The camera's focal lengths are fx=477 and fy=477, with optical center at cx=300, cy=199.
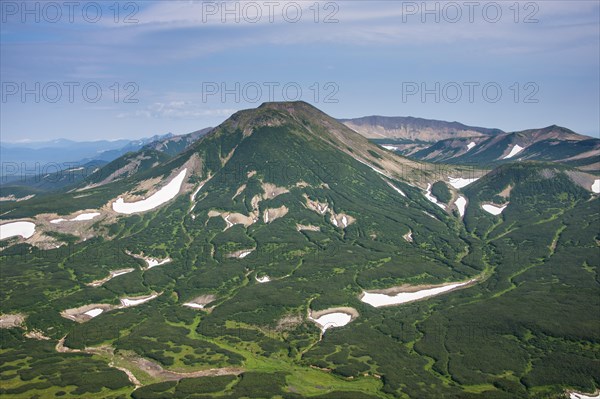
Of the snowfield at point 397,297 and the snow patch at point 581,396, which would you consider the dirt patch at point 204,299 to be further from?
the snow patch at point 581,396

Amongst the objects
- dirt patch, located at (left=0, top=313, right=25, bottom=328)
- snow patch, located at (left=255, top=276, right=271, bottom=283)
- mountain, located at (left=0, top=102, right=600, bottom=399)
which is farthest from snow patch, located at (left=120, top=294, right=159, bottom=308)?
snow patch, located at (left=255, top=276, right=271, bottom=283)

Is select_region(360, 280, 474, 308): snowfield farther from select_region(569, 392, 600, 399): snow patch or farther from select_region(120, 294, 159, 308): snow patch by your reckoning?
select_region(120, 294, 159, 308): snow patch

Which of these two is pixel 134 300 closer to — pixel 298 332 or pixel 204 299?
pixel 204 299

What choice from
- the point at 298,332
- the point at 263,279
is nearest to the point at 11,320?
the point at 263,279

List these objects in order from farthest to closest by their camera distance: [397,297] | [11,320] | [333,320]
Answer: [397,297] < [333,320] < [11,320]

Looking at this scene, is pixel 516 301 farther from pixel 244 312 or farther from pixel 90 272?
pixel 90 272

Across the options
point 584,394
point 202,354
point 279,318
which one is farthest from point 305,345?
point 584,394
